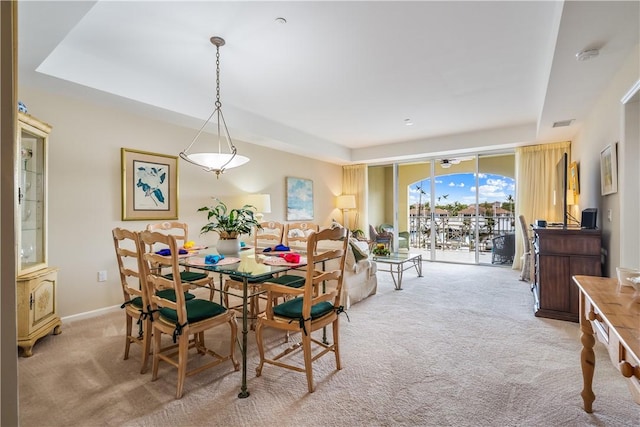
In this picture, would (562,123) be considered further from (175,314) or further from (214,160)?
(175,314)

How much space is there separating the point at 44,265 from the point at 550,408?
4009mm

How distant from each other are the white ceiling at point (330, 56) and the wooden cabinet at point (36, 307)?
1.79 metres

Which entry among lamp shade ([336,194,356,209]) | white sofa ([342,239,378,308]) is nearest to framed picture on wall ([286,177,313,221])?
lamp shade ([336,194,356,209])

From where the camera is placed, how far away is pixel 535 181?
5.62 meters

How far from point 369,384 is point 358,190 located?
19.8 ft

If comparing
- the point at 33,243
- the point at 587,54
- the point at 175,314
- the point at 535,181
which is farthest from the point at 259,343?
the point at 535,181

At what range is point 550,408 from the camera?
5.80ft

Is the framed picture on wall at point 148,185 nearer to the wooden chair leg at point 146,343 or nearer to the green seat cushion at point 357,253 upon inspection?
the wooden chair leg at point 146,343

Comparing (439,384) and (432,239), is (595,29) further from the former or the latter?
(432,239)

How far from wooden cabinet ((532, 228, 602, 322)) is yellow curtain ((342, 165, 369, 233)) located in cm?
462

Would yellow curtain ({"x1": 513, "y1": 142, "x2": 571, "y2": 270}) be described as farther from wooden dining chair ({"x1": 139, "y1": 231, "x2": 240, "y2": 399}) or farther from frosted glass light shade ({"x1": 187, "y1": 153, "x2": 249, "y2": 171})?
wooden dining chair ({"x1": 139, "y1": 231, "x2": 240, "y2": 399})

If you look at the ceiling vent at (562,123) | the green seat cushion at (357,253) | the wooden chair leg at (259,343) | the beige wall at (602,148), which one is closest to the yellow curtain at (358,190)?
the green seat cushion at (357,253)

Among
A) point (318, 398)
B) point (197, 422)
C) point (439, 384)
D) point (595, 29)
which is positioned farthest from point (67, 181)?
point (595, 29)

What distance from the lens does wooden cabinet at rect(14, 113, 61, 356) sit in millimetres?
2441
